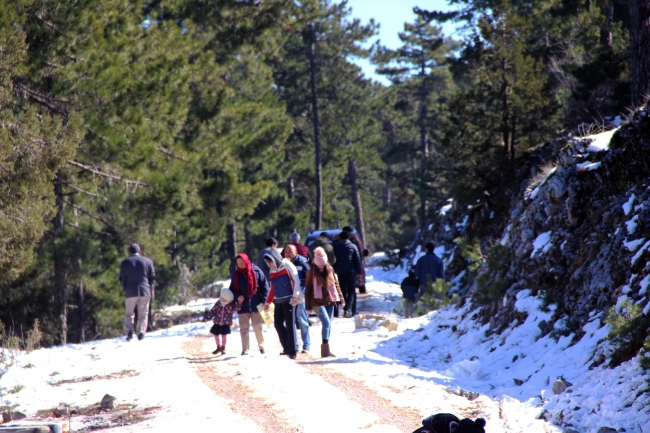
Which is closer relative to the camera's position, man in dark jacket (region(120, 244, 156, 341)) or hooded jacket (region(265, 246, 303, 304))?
hooded jacket (region(265, 246, 303, 304))

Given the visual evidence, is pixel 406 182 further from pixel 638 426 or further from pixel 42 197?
pixel 638 426

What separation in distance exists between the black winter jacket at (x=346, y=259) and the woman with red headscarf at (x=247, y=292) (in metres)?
3.81

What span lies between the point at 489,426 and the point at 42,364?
330 inches

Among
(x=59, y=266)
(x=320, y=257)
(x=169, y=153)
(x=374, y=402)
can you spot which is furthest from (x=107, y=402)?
(x=169, y=153)

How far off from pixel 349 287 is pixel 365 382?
7.22 meters

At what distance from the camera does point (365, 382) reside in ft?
30.6

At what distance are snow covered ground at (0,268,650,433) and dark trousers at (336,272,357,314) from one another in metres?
2.60

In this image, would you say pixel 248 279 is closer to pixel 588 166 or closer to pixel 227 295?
pixel 227 295

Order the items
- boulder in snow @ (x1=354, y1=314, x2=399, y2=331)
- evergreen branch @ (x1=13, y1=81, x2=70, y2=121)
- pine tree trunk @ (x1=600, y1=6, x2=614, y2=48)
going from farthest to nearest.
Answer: pine tree trunk @ (x1=600, y1=6, x2=614, y2=48), evergreen branch @ (x1=13, y1=81, x2=70, y2=121), boulder in snow @ (x1=354, y1=314, x2=399, y2=331)

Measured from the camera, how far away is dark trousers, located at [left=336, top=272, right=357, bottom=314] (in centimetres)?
1620

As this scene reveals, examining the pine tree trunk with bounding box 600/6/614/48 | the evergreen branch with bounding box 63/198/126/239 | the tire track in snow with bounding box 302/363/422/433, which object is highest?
the pine tree trunk with bounding box 600/6/614/48

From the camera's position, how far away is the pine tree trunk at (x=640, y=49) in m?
12.1

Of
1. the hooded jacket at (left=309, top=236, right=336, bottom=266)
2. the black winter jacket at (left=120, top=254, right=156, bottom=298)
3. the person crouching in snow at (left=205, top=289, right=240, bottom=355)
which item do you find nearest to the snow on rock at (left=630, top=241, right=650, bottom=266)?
the person crouching in snow at (left=205, top=289, right=240, bottom=355)

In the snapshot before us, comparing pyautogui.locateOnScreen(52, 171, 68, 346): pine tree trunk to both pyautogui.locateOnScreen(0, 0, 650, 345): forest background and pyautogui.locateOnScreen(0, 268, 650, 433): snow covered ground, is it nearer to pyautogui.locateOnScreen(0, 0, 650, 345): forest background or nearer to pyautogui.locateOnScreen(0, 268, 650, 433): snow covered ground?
pyautogui.locateOnScreen(0, 0, 650, 345): forest background
